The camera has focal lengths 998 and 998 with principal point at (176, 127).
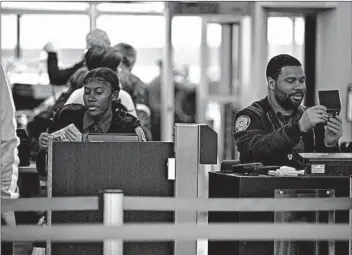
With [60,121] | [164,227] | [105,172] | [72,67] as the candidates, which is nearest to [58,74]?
[72,67]

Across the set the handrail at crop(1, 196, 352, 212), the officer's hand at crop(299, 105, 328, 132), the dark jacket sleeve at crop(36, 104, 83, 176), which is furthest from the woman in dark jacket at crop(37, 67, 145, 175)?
the handrail at crop(1, 196, 352, 212)

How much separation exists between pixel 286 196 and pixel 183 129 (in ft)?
2.11

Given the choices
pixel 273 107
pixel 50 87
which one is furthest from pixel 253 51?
pixel 273 107

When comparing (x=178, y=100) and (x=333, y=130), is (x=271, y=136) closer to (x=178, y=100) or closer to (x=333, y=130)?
(x=333, y=130)

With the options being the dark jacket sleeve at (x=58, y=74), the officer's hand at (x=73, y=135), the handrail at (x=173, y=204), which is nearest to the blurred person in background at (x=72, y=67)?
the dark jacket sleeve at (x=58, y=74)

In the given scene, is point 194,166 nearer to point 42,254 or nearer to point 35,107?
point 42,254

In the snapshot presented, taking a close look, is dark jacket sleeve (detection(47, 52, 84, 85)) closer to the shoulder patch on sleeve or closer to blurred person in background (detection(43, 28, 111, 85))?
blurred person in background (detection(43, 28, 111, 85))

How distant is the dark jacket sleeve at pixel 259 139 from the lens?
4.95 meters

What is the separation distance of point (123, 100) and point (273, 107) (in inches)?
51.3

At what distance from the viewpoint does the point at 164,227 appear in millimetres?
3049

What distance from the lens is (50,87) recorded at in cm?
998

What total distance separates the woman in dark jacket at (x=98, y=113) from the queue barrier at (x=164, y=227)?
2019mm

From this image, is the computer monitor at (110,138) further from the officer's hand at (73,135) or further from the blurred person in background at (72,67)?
the blurred person in background at (72,67)

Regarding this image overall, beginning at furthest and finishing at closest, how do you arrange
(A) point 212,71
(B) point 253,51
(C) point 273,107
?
(A) point 212,71, (B) point 253,51, (C) point 273,107
